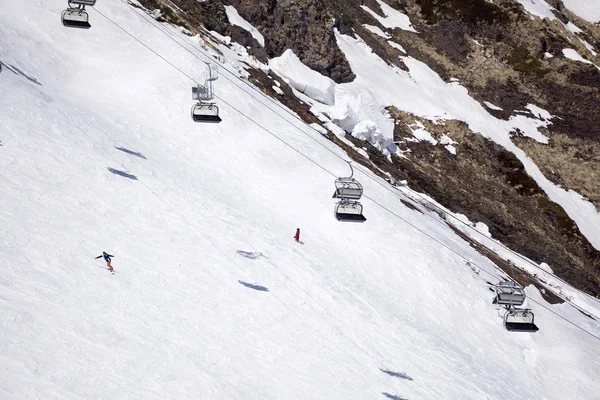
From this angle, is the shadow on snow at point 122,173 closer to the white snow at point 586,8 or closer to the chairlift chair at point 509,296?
the chairlift chair at point 509,296

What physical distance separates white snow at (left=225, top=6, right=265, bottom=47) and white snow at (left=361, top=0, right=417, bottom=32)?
2502 centimetres

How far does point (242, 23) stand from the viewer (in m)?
69.5

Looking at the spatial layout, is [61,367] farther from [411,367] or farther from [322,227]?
[322,227]

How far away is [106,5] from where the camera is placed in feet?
184

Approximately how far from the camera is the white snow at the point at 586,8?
108 m

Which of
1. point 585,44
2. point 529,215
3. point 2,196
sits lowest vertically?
point 2,196

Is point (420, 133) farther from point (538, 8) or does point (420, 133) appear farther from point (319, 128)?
point (538, 8)

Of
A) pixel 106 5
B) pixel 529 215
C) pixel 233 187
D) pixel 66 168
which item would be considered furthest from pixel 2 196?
pixel 529 215

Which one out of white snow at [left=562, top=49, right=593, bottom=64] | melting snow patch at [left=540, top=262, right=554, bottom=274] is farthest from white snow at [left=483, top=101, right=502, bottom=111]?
melting snow patch at [left=540, top=262, right=554, bottom=274]

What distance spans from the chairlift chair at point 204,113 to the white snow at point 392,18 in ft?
179

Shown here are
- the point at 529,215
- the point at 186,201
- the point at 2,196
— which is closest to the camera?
the point at 2,196

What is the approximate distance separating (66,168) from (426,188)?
114 feet

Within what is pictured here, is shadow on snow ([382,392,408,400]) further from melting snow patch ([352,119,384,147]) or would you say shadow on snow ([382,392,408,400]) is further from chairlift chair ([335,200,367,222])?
melting snow patch ([352,119,384,147])

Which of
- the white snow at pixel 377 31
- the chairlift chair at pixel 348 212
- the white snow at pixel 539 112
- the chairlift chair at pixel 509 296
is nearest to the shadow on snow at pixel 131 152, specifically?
the chairlift chair at pixel 348 212
